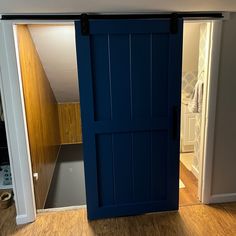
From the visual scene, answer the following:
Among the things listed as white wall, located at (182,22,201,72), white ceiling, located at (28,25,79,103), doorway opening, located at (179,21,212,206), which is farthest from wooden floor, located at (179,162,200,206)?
white ceiling, located at (28,25,79,103)

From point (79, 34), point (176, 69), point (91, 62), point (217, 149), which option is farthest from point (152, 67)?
point (217, 149)

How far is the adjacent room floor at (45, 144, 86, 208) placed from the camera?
3004mm

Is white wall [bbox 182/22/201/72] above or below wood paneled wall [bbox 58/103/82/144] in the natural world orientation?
above

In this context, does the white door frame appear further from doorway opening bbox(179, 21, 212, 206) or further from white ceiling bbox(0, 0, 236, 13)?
white ceiling bbox(0, 0, 236, 13)

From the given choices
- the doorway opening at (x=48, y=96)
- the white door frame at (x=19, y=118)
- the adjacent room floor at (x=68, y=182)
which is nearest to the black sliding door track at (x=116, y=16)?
the white door frame at (x=19, y=118)

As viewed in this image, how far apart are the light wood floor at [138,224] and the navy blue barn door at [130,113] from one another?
0.34ft

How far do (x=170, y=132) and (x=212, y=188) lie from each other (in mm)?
844

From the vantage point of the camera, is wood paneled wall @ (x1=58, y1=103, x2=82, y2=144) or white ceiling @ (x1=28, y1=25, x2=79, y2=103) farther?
wood paneled wall @ (x1=58, y1=103, x2=82, y2=144)

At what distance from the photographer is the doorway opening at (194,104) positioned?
8.42 ft

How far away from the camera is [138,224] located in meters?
2.44

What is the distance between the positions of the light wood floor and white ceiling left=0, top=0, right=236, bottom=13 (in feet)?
6.32

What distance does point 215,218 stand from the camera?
249cm

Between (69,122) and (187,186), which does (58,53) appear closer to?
(69,122)

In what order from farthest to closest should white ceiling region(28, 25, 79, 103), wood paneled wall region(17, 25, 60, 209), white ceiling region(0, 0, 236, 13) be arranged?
white ceiling region(28, 25, 79, 103) < wood paneled wall region(17, 25, 60, 209) < white ceiling region(0, 0, 236, 13)
